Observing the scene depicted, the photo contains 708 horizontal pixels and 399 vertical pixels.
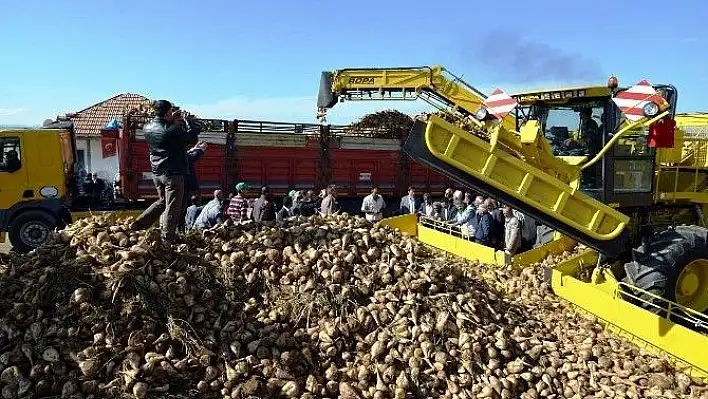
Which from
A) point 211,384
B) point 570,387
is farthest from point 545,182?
point 211,384

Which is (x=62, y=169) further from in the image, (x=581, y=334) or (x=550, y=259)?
(x=581, y=334)

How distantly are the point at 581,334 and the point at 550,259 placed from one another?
153 centimetres

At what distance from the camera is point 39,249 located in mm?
5613

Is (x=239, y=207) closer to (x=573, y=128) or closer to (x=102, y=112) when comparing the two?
(x=573, y=128)

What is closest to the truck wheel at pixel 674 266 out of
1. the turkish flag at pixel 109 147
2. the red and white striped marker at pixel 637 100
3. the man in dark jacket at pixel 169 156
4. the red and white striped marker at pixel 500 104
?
the red and white striped marker at pixel 637 100

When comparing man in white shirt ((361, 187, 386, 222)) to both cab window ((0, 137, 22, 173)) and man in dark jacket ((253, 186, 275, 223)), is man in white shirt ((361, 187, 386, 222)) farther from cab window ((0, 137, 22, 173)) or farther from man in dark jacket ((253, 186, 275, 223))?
cab window ((0, 137, 22, 173))

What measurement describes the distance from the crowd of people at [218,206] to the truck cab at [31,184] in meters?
2.86

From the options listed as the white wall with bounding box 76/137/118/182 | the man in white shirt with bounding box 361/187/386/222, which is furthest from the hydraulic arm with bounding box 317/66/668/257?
the white wall with bounding box 76/137/118/182

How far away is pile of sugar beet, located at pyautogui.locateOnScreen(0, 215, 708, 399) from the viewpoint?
15.1 ft

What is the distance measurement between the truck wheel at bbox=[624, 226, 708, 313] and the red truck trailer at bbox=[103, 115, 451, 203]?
401 inches

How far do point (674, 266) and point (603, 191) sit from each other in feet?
3.49

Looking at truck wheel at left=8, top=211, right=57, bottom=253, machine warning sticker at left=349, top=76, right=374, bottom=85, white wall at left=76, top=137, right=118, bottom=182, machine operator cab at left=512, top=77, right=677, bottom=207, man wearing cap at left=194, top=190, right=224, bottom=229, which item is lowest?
truck wheel at left=8, top=211, right=57, bottom=253

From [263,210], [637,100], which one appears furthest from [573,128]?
[263,210]

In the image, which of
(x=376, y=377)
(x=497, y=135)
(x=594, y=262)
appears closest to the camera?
(x=376, y=377)
